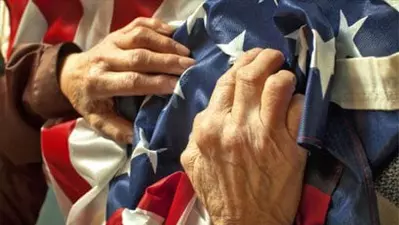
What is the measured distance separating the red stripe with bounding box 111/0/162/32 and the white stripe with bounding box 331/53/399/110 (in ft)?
1.10

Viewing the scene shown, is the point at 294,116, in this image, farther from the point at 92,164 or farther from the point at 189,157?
the point at 92,164

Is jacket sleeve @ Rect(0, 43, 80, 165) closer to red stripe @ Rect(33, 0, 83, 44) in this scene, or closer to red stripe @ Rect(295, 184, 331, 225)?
red stripe @ Rect(33, 0, 83, 44)

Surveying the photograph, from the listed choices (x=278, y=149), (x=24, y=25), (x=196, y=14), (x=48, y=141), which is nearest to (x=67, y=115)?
(x=48, y=141)

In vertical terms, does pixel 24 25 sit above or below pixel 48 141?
above

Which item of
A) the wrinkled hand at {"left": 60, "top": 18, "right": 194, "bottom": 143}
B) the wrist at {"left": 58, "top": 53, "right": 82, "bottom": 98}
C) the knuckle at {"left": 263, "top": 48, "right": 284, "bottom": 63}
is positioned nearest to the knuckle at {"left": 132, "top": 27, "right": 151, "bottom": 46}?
the wrinkled hand at {"left": 60, "top": 18, "right": 194, "bottom": 143}

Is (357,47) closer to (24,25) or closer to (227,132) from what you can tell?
(227,132)

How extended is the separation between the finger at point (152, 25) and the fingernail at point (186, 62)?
0.07 m

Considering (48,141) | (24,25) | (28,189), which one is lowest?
(28,189)

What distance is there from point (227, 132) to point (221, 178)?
0.05 m

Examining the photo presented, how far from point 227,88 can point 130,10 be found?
31 cm

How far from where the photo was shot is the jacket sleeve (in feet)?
3.34

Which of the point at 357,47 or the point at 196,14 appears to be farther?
the point at 196,14

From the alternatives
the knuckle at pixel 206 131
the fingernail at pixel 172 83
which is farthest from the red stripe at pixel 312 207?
the fingernail at pixel 172 83

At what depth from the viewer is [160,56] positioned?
2.91 ft
